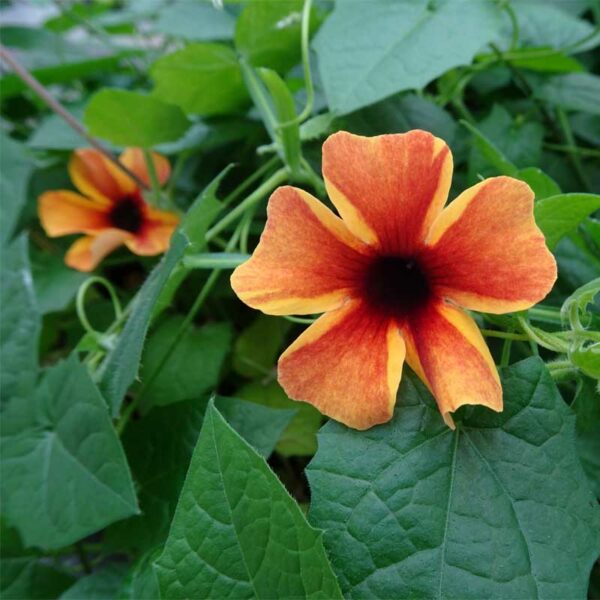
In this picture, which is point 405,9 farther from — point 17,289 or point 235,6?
point 17,289

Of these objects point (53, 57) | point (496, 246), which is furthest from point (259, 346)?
point (53, 57)

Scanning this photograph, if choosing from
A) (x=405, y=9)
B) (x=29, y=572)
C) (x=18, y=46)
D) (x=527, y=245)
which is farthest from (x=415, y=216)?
(x=18, y=46)

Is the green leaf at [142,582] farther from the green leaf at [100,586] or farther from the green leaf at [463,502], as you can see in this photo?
the green leaf at [463,502]

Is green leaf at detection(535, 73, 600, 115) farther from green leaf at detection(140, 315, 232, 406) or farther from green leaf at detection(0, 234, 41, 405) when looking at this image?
green leaf at detection(0, 234, 41, 405)

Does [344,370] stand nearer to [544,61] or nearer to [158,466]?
[158,466]

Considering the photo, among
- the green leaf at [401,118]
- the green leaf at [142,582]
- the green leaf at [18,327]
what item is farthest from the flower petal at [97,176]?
the green leaf at [142,582]

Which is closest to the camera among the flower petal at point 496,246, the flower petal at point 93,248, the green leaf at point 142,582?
the flower petal at point 496,246
